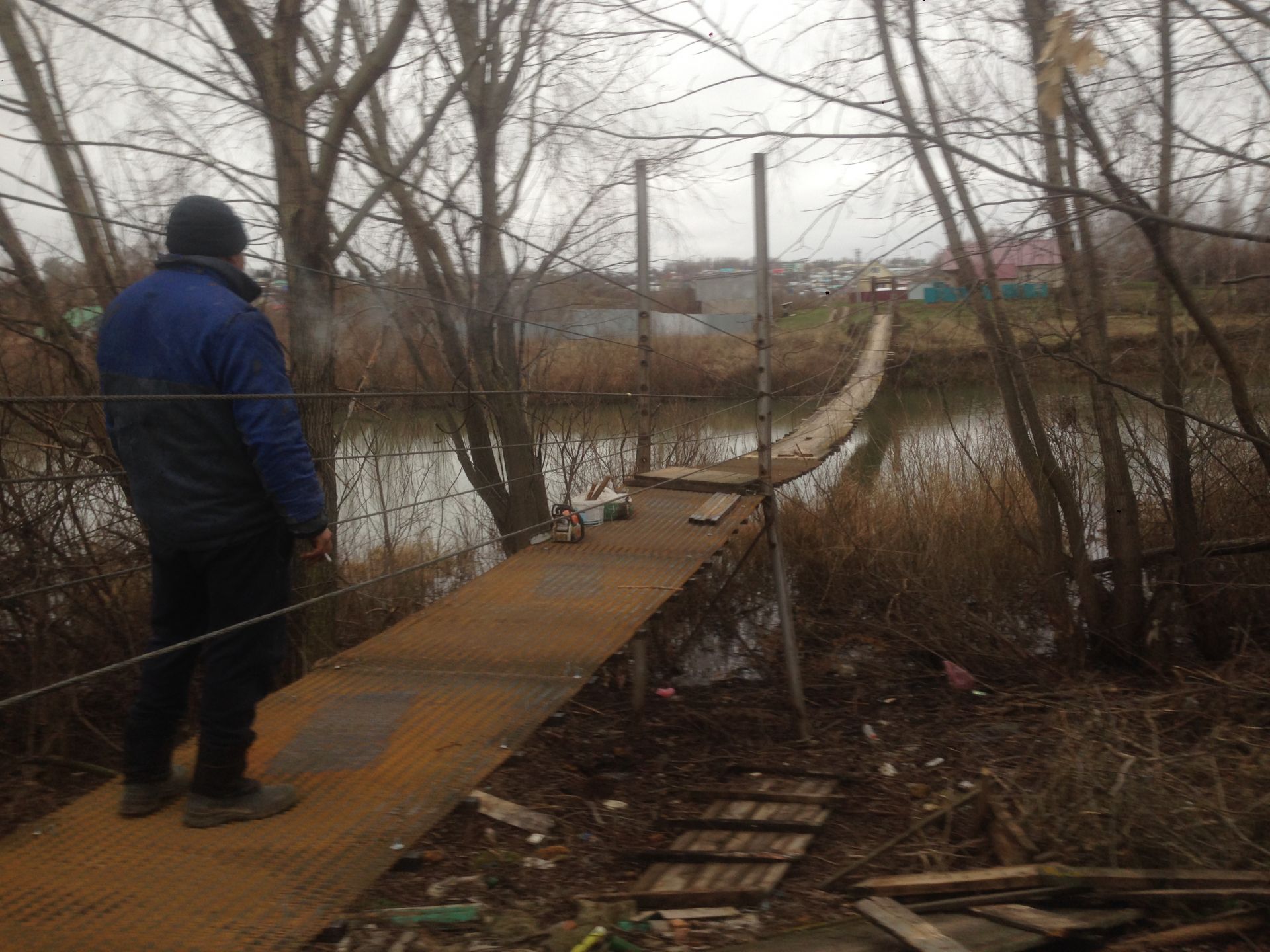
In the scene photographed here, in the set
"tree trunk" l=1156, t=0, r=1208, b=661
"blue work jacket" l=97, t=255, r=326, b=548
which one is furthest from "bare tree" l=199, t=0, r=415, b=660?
"tree trunk" l=1156, t=0, r=1208, b=661

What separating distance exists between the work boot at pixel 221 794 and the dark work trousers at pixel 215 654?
25 millimetres

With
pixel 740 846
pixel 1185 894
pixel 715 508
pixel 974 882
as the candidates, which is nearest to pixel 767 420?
pixel 715 508

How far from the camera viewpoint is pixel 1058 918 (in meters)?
2.98

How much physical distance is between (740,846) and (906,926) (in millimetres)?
1160

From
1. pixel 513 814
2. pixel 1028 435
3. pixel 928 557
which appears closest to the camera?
pixel 513 814

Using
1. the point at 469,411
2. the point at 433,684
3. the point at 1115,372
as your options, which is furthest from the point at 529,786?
the point at 1115,372

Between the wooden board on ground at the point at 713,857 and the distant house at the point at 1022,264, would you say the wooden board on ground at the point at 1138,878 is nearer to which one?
the wooden board on ground at the point at 713,857

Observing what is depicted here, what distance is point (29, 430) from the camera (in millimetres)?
4465

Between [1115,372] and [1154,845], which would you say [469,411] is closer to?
[1115,372]

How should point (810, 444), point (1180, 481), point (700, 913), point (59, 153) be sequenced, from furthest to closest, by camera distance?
point (810, 444) → point (1180, 481) → point (59, 153) → point (700, 913)

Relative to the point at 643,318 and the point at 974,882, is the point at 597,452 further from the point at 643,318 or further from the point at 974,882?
the point at 974,882

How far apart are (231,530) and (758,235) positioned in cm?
339

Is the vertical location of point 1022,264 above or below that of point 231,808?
above

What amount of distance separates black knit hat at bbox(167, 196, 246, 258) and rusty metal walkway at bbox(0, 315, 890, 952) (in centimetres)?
131
